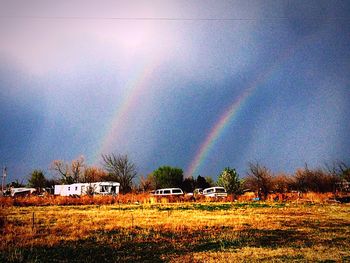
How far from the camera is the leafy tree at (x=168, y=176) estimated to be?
225 feet

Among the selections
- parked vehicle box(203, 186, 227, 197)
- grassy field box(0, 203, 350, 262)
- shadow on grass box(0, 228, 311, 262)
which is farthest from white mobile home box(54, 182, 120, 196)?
shadow on grass box(0, 228, 311, 262)

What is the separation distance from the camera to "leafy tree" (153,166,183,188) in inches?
2694

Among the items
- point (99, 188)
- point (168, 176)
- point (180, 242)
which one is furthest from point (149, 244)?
point (168, 176)

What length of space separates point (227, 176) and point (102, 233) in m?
26.7

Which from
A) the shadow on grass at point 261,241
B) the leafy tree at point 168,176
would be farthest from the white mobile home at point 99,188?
the shadow on grass at point 261,241

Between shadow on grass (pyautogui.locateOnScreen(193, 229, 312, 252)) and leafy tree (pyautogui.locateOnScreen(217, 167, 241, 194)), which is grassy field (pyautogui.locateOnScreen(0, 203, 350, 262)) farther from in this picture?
leafy tree (pyautogui.locateOnScreen(217, 167, 241, 194))

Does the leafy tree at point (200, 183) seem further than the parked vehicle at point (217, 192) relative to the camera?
Yes

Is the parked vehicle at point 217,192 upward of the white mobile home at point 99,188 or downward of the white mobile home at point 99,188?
downward

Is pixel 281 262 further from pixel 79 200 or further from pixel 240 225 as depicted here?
pixel 79 200

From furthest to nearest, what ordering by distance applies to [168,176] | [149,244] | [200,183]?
[200,183] → [168,176] → [149,244]

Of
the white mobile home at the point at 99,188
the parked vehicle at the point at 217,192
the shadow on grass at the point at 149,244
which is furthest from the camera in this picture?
the white mobile home at the point at 99,188

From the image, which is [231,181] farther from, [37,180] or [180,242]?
[37,180]

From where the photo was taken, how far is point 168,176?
69.7m

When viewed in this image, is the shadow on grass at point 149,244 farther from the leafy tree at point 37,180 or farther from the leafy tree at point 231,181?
the leafy tree at point 37,180
